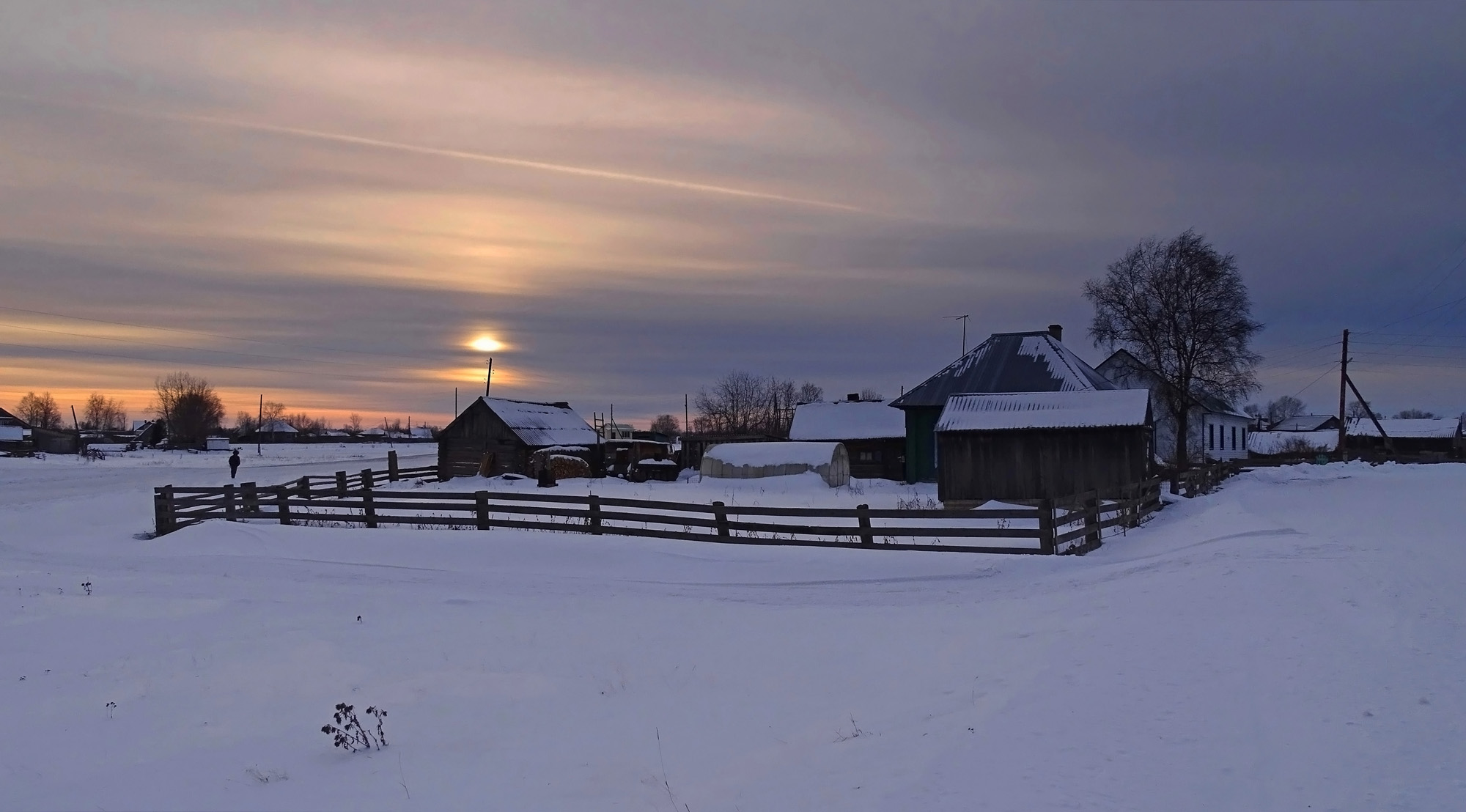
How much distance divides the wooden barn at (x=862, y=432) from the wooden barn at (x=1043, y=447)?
15165 millimetres

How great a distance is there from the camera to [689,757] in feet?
26.1

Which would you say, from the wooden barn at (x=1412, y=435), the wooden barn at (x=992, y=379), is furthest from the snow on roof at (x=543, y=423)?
the wooden barn at (x=1412, y=435)

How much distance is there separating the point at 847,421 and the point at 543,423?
17564 millimetres

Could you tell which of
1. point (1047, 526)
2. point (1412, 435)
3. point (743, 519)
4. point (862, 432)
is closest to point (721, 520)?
point (1047, 526)

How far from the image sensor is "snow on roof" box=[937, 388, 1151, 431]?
30469 millimetres

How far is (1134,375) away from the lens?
55.2 m

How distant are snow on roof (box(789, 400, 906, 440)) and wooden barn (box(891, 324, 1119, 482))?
8.31m

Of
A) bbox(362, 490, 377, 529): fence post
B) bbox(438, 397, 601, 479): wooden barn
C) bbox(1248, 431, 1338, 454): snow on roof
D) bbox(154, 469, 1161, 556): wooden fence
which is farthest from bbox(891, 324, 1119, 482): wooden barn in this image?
bbox(1248, 431, 1338, 454): snow on roof

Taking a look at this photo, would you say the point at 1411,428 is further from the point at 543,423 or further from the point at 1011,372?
the point at 543,423

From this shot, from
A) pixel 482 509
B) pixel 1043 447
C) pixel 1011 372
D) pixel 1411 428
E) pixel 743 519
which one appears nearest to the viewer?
pixel 482 509

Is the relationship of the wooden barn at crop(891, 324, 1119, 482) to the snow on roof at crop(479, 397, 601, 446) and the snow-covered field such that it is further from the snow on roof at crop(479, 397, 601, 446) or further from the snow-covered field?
the snow-covered field

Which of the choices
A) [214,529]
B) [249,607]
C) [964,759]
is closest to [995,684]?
[964,759]

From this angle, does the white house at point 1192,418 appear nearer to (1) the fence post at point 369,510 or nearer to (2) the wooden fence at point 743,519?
(2) the wooden fence at point 743,519

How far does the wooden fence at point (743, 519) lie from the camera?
1744cm
